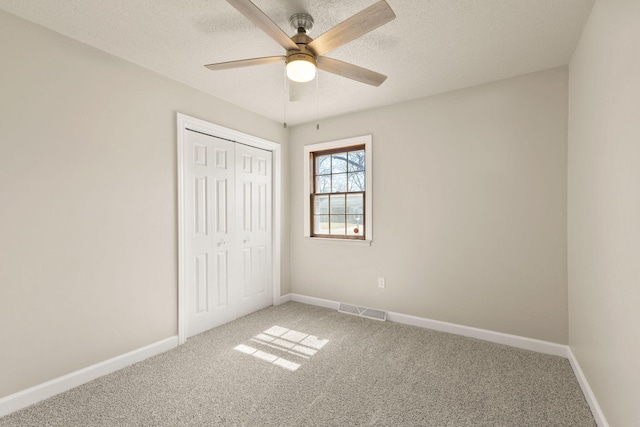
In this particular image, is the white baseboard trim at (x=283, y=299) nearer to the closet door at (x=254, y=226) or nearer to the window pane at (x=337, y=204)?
the closet door at (x=254, y=226)

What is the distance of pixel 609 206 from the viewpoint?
1598 mm

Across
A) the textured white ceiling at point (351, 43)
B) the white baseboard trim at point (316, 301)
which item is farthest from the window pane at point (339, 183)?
the white baseboard trim at point (316, 301)

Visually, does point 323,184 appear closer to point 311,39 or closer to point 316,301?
point 316,301

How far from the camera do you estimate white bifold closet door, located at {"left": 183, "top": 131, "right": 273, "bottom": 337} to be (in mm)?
3018

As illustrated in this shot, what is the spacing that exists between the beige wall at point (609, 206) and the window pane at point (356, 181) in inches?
81.0

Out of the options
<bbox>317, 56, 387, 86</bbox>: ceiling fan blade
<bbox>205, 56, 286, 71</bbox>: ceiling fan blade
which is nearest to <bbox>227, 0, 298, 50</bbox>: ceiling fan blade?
<bbox>205, 56, 286, 71</bbox>: ceiling fan blade

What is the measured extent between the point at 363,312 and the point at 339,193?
155 centimetres

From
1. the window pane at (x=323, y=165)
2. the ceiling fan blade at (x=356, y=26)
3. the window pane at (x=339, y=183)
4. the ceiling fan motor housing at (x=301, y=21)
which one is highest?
the ceiling fan motor housing at (x=301, y=21)

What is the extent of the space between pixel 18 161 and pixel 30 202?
0.90 feet

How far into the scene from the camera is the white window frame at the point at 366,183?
3562 millimetres

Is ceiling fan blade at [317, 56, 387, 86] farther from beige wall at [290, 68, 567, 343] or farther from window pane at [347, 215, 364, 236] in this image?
window pane at [347, 215, 364, 236]

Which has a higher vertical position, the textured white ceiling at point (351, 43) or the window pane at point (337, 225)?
the textured white ceiling at point (351, 43)

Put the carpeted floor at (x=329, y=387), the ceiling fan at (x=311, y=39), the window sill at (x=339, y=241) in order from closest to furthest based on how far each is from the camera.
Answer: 1. the ceiling fan at (x=311, y=39)
2. the carpeted floor at (x=329, y=387)
3. the window sill at (x=339, y=241)

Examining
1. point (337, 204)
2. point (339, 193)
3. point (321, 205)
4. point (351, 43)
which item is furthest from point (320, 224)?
point (351, 43)
